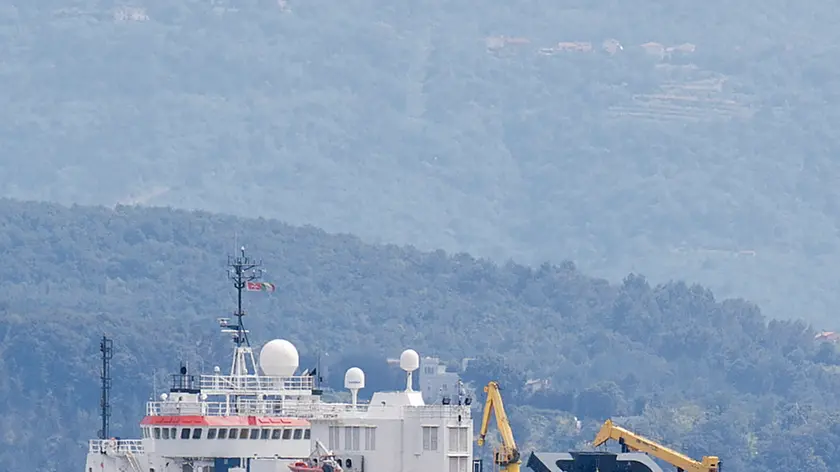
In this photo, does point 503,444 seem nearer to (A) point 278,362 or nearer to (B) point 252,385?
(A) point 278,362

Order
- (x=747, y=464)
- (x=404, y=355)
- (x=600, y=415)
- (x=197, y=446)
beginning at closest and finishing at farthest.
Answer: (x=197, y=446)
(x=404, y=355)
(x=747, y=464)
(x=600, y=415)

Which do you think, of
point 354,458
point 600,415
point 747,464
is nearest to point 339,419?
point 354,458

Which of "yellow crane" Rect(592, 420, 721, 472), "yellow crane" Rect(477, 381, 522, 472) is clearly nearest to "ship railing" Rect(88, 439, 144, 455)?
"yellow crane" Rect(477, 381, 522, 472)

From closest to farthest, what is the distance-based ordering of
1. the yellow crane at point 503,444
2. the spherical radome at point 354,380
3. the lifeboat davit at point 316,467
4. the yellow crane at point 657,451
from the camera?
the lifeboat davit at point 316,467, the spherical radome at point 354,380, the yellow crane at point 503,444, the yellow crane at point 657,451

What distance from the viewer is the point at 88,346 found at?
186 m

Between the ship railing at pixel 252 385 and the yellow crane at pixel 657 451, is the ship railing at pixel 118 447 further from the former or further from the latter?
the yellow crane at pixel 657 451

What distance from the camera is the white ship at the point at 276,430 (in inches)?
2692

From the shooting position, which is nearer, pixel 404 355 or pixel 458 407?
pixel 458 407

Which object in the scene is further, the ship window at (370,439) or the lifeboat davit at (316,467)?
the ship window at (370,439)

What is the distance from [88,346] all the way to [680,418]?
126 ft

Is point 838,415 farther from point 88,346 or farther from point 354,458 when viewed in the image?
point 354,458

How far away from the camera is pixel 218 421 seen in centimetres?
6838

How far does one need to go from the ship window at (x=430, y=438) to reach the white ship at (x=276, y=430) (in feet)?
0.07

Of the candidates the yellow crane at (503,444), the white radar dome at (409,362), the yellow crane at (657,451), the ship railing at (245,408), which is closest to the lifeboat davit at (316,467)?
the ship railing at (245,408)
